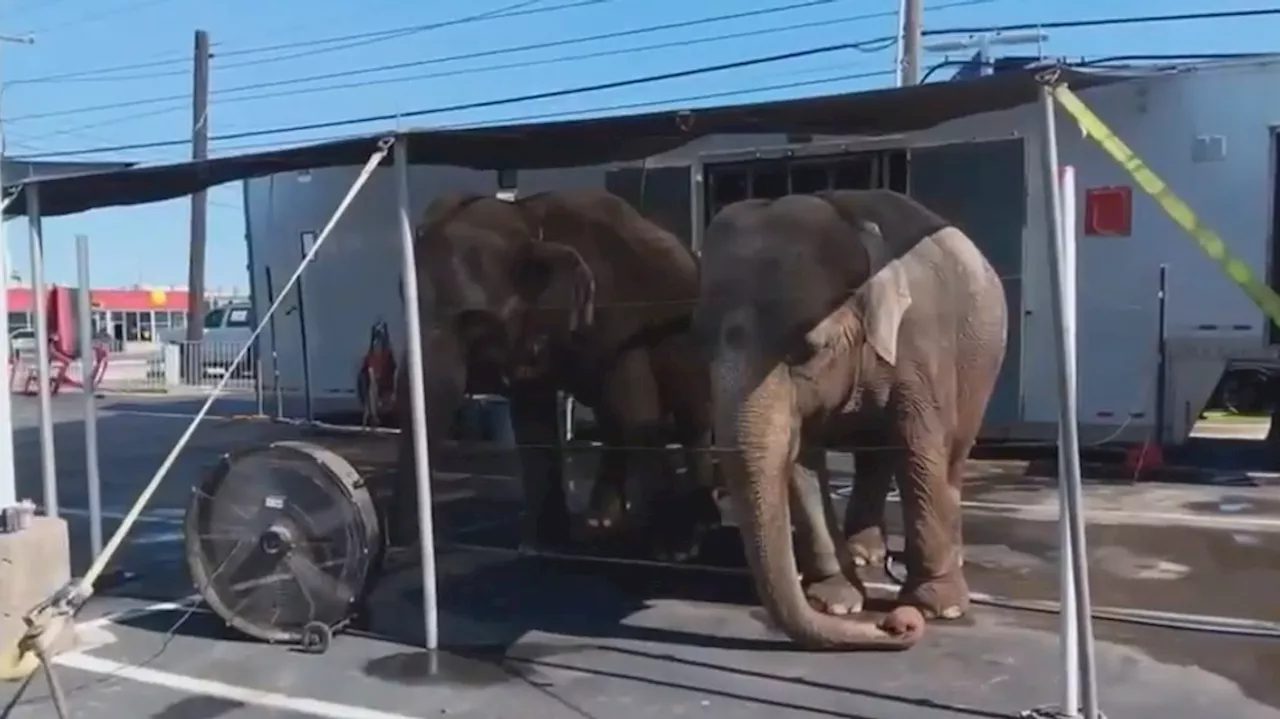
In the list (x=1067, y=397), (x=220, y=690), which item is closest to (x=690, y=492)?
(x=220, y=690)

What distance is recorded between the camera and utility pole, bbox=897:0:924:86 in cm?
2180

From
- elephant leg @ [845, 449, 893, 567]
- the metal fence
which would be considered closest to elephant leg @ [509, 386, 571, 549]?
elephant leg @ [845, 449, 893, 567]

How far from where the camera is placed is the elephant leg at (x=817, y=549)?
7043 mm

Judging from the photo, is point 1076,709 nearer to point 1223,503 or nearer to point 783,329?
point 783,329

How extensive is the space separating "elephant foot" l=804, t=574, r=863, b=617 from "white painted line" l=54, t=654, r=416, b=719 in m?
2.33

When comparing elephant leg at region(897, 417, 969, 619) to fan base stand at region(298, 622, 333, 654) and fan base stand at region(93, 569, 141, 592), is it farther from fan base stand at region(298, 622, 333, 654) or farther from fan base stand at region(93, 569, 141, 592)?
fan base stand at region(93, 569, 141, 592)

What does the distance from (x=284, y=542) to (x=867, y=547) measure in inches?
143

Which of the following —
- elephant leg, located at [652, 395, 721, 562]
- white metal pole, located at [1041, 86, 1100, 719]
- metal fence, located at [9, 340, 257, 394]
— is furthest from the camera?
metal fence, located at [9, 340, 257, 394]

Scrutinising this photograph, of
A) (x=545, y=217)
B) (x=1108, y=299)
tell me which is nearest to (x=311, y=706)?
(x=545, y=217)

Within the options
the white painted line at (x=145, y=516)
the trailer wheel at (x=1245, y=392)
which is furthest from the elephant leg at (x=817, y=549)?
the trailer wheel at (x=1245, y=392)

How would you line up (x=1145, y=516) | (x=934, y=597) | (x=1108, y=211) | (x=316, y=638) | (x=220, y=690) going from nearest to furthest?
1. (x=220, y=690)
2. (x=316, y=638)
3. (x=934, y=597)
4. (x=1145, y=516)
5. (x=1108, y=211)

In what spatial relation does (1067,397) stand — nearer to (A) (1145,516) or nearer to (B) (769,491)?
(B) (769,491)

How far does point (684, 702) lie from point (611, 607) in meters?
1.83

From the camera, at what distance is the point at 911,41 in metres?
22.0
